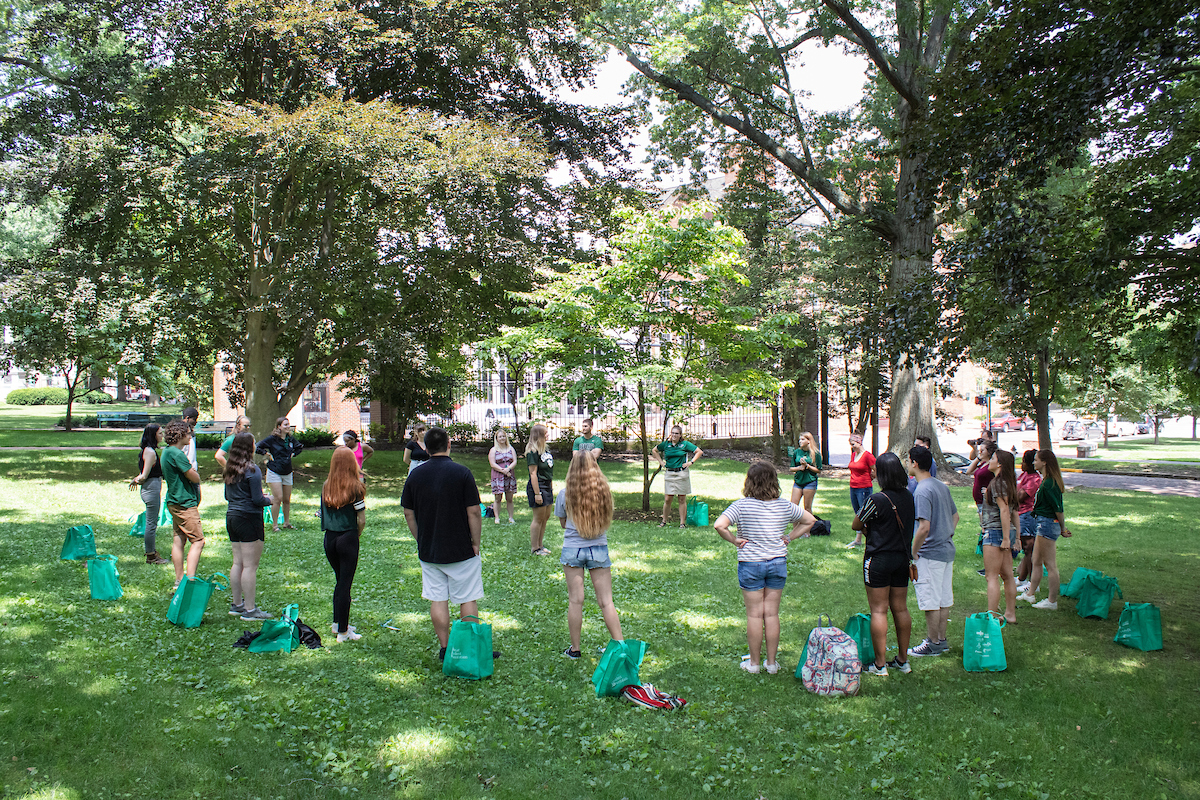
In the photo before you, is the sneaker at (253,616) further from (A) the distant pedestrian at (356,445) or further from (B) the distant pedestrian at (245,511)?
(A) the distant pedestrian at (356,445)

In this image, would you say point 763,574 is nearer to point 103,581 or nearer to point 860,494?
point 103,581

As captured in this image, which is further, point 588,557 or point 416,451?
point 416,451

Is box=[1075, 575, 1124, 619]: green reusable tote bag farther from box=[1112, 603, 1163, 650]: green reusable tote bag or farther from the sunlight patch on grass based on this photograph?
the sunlight patch on grass

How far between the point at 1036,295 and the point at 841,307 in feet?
49.0

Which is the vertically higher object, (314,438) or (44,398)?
(44,398)

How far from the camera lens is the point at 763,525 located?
5.71 metres

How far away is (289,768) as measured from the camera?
14.2 ft

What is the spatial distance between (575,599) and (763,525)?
1601mm

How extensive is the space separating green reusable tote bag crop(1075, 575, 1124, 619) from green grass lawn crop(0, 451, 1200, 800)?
0.14 metres

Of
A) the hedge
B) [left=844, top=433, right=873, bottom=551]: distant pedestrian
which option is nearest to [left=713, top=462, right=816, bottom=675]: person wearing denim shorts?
[left=844, top=433, right=873, bottom=551]: distant pedestrian

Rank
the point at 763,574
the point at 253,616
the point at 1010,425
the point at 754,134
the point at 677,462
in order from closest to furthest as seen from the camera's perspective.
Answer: the point at 763,574 < the point at 253,616 < the point at 677,462 < the point at 754,134 < the point at 1010,425

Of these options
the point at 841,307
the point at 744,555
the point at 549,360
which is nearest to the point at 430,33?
the point at 549,360

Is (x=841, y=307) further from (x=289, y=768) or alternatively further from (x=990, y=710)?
(x=289, y=768)

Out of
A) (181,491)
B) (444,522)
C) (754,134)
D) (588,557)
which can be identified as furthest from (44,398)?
(588,557)
